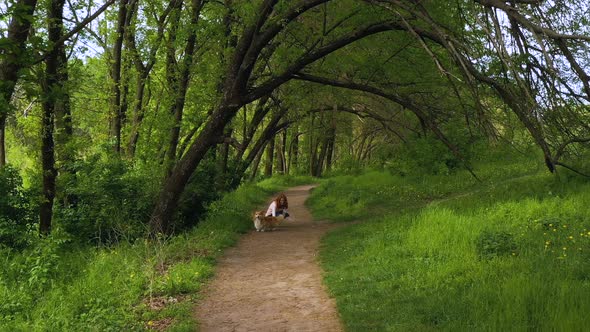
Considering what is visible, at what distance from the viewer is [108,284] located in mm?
7086

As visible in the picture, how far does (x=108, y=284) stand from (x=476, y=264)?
17.7ft

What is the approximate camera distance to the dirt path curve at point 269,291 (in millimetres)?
5766

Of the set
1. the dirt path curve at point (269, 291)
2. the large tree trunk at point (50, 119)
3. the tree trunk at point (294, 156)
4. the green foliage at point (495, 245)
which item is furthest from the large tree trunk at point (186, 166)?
the tree trunk at point (294, 156)

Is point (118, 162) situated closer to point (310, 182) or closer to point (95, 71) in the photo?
point (95, 71)

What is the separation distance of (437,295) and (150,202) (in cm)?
810

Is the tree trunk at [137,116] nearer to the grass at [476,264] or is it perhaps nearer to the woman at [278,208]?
the woman at [278,208]

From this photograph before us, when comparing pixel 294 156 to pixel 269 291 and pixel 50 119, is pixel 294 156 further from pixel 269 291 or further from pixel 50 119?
pixel 269 291

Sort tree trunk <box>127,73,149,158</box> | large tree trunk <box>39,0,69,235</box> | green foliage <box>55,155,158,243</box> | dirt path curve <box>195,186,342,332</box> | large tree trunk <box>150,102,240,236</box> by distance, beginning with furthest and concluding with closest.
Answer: tree trunk <box>127,73,149,158</box> → green foliage <box>55,155,158,243</box> → large tree trunk <box>150,102,240,236</box> → large tree trunk <box>39,0,69,235</box> → dirt path curve <box>195,186,342,332</box>

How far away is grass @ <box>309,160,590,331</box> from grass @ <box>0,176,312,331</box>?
2.28 m

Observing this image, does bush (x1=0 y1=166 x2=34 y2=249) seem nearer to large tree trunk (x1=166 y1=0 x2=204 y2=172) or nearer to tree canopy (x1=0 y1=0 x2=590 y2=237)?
tree canopy (x1=0 y1=0 x2=590 y2=237)

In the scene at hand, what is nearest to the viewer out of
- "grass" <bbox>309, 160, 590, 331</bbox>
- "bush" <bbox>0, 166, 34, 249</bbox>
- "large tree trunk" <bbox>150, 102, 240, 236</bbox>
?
"grass" <bbox>309, 160, 590, 331</bbox>

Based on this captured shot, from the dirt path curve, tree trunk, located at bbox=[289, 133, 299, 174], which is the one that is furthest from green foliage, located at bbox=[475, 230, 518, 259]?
tree trunk, located at bbox=[289, 133, 299, 174]

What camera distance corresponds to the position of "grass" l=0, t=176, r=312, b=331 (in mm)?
5855

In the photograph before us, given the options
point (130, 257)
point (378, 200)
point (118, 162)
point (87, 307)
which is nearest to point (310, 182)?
point (378, 200)
